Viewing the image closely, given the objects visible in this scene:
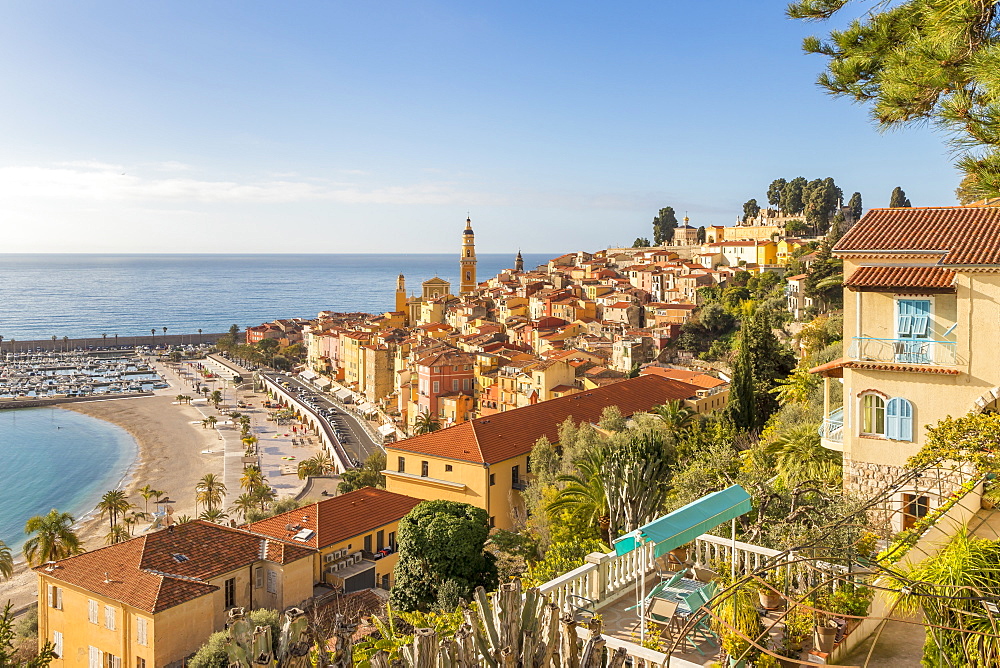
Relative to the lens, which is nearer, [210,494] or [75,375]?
[210,494]

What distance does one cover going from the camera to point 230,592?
59.3 ft

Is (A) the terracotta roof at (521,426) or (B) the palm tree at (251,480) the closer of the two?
(A) the terracotta roof at (521,426)

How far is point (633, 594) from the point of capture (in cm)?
682

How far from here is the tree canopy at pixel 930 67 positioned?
5430 millimetres

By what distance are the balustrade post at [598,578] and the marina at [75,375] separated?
74820 millimetres

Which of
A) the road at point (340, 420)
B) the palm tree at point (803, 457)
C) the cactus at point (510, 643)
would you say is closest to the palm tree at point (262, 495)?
the road at point (340, 420)

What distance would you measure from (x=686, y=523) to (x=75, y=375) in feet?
298

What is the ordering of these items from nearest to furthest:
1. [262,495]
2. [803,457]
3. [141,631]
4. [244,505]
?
[803,457]
[141,631]
[244,505]
[262,495]

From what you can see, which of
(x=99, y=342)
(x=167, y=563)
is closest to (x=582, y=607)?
(x=167, y=563)

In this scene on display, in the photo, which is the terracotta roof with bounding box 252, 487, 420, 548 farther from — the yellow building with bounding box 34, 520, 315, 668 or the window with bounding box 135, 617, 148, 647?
the window with bounding box 135, 617, 148, 647

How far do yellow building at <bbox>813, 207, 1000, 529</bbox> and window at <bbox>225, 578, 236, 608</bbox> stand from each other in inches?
560

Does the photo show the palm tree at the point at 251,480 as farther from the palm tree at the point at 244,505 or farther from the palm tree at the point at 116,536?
the palm tree at the point at 116,536

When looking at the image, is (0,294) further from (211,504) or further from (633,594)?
(633,594)

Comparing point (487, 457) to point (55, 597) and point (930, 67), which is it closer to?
point (55, 597)
